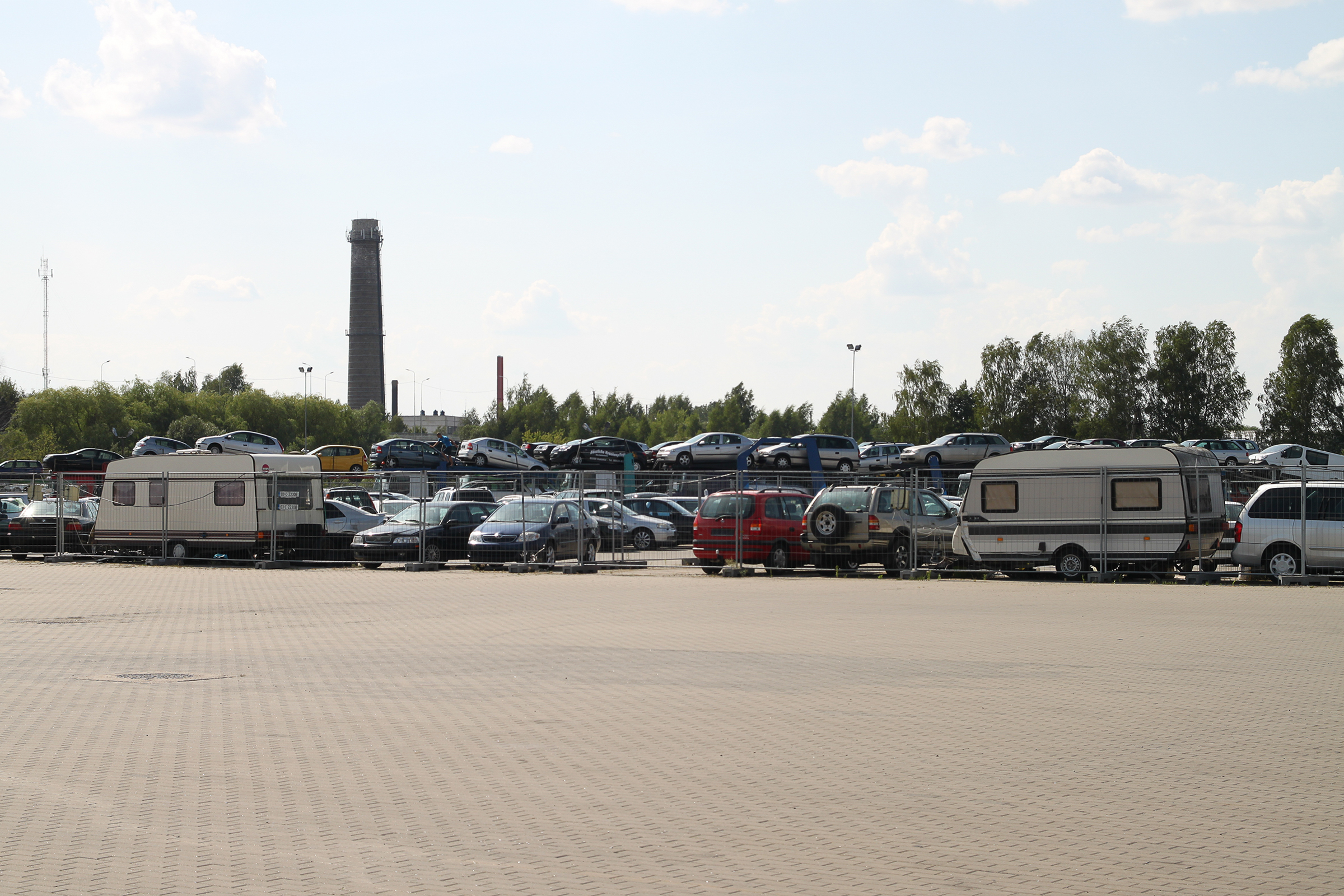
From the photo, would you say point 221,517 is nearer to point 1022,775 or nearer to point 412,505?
point 412,505

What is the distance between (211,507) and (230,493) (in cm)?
55

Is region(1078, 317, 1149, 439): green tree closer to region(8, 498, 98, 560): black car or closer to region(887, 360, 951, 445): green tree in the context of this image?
region(887, 360, 951, 445): green tree

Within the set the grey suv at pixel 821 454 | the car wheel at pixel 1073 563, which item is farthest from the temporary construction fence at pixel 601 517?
the grey suv at pixel 821 454

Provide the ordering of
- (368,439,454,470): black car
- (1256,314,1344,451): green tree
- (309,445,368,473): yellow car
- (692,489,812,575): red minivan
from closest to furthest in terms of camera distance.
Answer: (692,489,812,575): red minivan < (368,439,454,470): black car < (309,445,368,473): yellow car < (1256,314,1344,451): green tree

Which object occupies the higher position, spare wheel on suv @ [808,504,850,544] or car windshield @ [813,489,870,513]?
car windshield @ [813,489,870,513]

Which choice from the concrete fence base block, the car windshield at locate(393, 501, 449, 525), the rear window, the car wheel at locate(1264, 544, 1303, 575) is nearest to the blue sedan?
the car windshield at locate(393, 501, 449, 525)

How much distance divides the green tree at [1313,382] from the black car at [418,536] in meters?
67.3

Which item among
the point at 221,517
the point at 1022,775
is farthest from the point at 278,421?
the point at 1022,775

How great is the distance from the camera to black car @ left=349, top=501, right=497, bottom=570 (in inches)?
1008

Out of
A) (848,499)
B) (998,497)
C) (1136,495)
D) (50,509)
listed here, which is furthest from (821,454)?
(50,509)

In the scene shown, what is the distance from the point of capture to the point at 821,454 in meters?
53.0

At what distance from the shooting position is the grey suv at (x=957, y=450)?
57.2 metres

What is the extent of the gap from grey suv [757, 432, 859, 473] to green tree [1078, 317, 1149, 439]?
40.2m

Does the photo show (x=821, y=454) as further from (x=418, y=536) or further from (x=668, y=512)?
(x=418, y=536)
